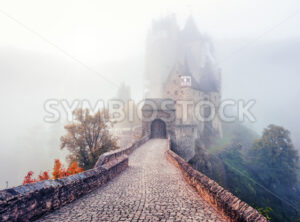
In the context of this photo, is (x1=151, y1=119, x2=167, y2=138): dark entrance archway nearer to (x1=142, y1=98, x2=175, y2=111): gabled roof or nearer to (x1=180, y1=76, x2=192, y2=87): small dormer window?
(x1=142, y1=98, x2=175, y2=111): gabled roof

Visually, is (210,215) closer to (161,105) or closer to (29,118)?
(161,105)

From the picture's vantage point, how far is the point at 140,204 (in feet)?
19.4

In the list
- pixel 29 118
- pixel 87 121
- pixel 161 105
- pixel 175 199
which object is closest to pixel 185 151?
pixel 161 105

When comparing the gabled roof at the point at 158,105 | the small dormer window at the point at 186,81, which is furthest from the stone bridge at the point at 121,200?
the small dormer window at the point at 186,81

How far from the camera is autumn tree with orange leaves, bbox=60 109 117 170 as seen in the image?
24.0 m

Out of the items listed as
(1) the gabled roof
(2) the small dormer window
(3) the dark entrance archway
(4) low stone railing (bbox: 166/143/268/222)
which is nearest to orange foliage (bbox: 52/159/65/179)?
(3) the dark entrance archway

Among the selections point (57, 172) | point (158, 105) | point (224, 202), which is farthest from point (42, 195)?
point (158, 105)

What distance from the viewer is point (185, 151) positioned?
90.5 ft

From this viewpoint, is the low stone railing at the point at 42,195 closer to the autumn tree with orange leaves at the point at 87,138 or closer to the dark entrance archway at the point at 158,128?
the autumn tree with orange leaves at the point at 87,138

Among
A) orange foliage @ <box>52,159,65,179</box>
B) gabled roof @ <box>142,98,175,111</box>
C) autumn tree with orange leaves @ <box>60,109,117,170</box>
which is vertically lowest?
orange foliage @ <box>52,159,65,179</box>

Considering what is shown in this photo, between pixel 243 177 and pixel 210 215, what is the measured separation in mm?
32245

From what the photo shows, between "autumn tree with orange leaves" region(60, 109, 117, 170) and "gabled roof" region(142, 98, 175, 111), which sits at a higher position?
"gabled roof" region(142, 98, 175, 111)

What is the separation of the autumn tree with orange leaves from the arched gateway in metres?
4.69

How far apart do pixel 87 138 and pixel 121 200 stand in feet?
66.6
